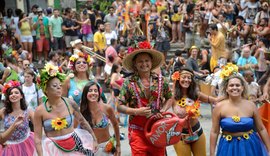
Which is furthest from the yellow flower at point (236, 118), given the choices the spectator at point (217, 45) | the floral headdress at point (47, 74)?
the spectator at point (217, 45)

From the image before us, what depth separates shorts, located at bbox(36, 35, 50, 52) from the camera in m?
20.4

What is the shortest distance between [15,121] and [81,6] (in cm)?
1969

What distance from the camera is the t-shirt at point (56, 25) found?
66.3 ft

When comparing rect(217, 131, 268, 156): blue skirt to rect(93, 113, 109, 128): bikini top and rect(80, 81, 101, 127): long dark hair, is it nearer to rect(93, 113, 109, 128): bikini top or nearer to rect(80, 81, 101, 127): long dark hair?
rect(93, 113, 109, 128): bikini top

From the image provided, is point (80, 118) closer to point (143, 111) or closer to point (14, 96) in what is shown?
point (143, 111)

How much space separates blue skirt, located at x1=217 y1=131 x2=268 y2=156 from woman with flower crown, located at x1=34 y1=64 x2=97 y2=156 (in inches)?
66.2

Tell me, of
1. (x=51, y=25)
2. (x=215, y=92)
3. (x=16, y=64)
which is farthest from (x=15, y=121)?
(x=51, y=25)

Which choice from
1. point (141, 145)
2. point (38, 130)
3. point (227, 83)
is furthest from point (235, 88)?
point (38, 130)

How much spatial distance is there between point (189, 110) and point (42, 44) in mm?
13191

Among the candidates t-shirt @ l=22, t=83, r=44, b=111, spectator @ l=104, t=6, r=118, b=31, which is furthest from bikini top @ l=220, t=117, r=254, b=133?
spectator @ l=104, t=6, r=118, b=31

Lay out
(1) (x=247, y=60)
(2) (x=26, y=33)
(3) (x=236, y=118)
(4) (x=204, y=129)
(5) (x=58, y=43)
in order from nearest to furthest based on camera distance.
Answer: (3) (x=236, y=118) → (4) (x=204, y=129) → (1) (x=247, y=60) → (2) (x=26, y=33) → (5) (x=58, y=43)

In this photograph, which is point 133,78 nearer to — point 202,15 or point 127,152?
point 127,152

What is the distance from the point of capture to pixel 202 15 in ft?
67.3

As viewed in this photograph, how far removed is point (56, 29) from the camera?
20.4 m
